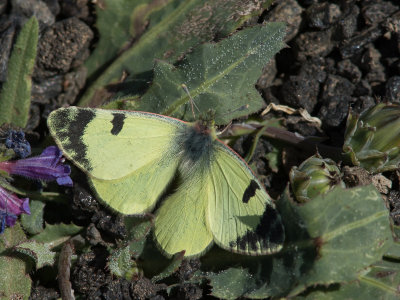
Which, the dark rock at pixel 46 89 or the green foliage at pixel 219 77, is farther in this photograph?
the dark rock at pixel 46 89

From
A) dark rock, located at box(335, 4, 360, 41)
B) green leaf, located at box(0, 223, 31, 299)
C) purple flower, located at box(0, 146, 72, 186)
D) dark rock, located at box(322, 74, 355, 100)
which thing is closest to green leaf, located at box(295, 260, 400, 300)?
dark rock, located at box(322, 74, 355, 100)

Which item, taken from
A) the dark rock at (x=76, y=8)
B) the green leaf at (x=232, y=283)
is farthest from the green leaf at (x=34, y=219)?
the dark rock at (x=76, y=8)

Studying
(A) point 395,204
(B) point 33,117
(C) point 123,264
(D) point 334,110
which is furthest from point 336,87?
(B) point 33,117

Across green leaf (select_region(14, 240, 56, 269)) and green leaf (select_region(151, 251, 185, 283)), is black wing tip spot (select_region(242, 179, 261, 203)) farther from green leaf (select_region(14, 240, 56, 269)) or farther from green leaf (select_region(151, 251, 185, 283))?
green leaf (select_region(14, 240, 56, 269))

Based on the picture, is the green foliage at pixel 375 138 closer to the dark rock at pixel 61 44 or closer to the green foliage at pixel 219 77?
the green foliage at pixel 219 77

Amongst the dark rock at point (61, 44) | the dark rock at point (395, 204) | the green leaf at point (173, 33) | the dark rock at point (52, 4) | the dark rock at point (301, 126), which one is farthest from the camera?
the dark rock at point (52, 4)

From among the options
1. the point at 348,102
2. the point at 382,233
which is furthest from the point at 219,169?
the point at 348,102

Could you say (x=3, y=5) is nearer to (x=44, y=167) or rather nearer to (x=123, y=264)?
(x=44, y=167)

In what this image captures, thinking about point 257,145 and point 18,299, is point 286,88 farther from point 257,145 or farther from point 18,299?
point 18,299
